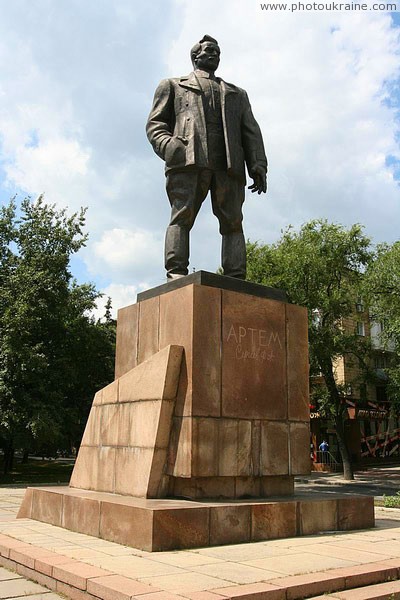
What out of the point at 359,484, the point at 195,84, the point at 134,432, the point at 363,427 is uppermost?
the point at 195,84

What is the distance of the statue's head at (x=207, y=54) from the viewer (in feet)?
27.8

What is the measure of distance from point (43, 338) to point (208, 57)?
57.6 feet

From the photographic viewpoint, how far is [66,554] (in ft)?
17.3

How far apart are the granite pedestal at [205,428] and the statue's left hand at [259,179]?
5.37 feet

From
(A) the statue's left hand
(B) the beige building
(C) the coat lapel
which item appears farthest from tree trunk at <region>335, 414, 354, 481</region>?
(C) the coat lapel

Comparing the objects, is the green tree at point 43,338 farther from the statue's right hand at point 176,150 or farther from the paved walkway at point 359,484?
the statue's right hand at point 176,150

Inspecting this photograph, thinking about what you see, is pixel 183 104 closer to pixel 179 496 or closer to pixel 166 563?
pixel 179 496

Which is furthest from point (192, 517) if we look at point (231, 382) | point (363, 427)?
point (363, 427)

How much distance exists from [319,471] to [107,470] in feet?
85.7

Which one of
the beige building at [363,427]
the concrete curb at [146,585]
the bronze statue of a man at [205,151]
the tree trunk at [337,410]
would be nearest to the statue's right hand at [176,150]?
the bronze statue of a man at [205,151]

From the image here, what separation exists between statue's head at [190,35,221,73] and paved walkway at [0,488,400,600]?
20.7 feet

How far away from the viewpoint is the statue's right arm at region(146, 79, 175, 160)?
324 inches

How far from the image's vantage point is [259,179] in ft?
28.0

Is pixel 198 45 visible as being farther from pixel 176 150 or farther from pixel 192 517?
pixel 192 517
